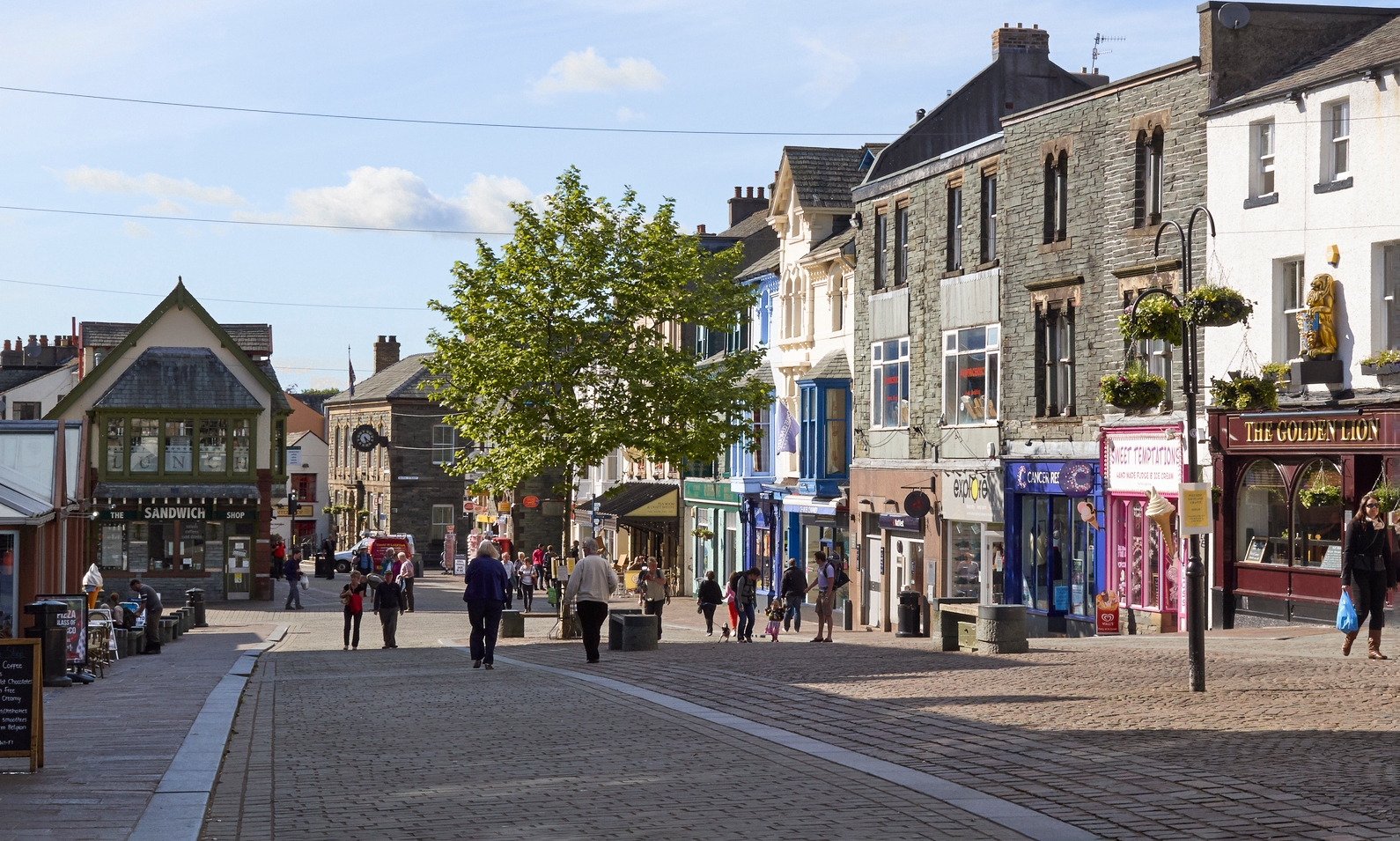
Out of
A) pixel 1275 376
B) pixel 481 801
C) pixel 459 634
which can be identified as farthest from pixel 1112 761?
pixel 459 634

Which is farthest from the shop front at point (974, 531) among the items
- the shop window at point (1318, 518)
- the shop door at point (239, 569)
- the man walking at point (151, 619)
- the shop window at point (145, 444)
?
the shop window at point (145, 444)

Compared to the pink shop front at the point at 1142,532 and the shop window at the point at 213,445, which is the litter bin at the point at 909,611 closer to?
the pink shop front at the point at 1142,532

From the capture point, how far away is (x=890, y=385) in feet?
134

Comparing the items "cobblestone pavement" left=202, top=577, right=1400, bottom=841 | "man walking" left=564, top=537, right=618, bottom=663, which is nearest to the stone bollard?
"cobblestone pavement" left=202, top=577, right=1400, bottom=841

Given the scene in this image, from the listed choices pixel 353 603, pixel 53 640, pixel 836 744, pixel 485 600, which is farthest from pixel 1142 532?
pixel 53 640

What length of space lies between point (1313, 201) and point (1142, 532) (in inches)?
278

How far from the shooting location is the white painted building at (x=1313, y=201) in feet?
79.0

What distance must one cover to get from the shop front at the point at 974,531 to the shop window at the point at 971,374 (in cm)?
112

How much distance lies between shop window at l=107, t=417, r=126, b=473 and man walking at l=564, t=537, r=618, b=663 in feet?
119

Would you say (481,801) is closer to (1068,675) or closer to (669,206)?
(1068,675)

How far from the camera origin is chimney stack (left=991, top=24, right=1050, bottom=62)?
139 ft

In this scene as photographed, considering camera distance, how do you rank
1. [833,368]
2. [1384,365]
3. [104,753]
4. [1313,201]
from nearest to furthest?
[104,753] < [1384,365] < [1313,201] < [833,368]

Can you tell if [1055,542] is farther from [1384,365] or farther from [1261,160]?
[1384,365]

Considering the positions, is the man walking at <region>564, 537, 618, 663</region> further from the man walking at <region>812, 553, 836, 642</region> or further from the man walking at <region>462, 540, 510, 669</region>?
the man walking at <region>812, 553, 836, 642</region>
